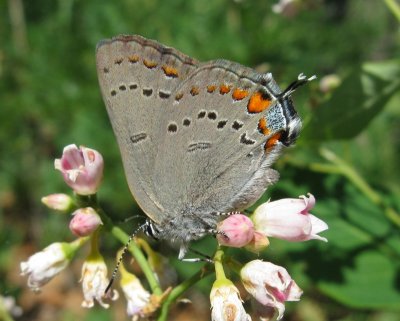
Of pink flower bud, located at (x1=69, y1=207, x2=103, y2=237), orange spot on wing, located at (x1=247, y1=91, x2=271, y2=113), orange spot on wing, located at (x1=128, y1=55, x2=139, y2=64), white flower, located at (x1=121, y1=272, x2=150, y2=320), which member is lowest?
white flower, located at (x1=121, y1=272, x2=150, y2=320)

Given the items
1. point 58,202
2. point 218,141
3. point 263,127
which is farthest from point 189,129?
point 58,202

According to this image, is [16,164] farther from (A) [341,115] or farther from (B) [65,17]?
(A) [341,115]

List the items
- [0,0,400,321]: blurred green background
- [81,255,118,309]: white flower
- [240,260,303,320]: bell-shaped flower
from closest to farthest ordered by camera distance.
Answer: [240,260,303,320]: bell-shaped flower, [81,255,118,309]: white flower, [0,0,400,321]: blurred green background

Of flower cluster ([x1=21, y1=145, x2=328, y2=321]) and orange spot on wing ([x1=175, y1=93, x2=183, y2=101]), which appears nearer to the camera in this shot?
flower cluster ([x1=21, y1=145, x2=328, y2=321])

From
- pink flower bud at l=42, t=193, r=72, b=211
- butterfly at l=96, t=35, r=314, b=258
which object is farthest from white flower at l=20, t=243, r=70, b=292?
butterfly at l=96, t=35, r=314, b=258

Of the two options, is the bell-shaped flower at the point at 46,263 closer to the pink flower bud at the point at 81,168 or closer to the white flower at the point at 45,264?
the white flower at the point at 45,264

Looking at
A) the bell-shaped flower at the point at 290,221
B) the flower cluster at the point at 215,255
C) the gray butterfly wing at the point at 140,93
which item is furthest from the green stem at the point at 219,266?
the gray butterfly wing at the point at 140,93

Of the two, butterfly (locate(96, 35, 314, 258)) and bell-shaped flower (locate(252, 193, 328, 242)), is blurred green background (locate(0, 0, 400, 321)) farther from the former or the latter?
bell-shaped flower (locate(252, 193, 328, 242))
